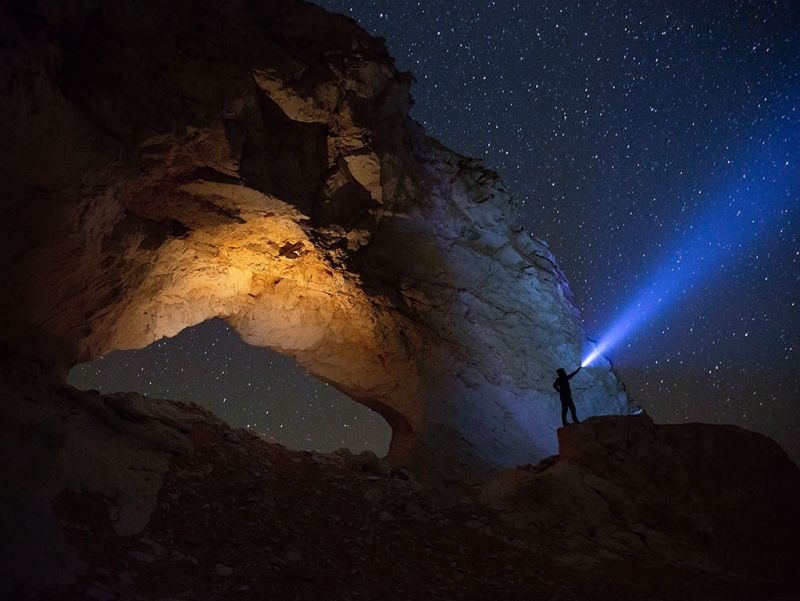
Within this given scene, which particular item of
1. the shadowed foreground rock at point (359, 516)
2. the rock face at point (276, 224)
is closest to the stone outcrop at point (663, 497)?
the shadowed foreground rock at point (359, 516)

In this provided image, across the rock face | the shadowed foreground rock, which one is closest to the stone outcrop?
the shadowed foreground rock

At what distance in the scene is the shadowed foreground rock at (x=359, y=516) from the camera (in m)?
4.36

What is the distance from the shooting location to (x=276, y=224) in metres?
9.74

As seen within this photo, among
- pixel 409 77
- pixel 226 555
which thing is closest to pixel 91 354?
pixel 226 555

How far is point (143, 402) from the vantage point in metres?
7.56

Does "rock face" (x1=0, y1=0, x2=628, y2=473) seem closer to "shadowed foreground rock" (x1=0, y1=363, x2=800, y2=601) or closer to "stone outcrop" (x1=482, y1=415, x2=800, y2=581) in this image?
"shadowed foreground rock" (x1=0, y1=363, x2=800, y2=601)

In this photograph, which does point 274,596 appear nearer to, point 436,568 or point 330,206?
point 436,568

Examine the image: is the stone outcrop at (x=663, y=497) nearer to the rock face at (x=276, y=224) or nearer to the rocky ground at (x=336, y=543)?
the rocky ground at (x=336, y=543)

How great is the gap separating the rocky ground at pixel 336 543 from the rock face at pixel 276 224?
246 centimetres

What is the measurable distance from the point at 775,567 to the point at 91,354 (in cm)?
1011

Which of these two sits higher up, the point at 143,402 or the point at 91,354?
the point at 91,354

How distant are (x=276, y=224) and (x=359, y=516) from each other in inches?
230

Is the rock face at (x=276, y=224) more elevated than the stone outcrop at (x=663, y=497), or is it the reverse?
the rock face at (x=276, y=224)

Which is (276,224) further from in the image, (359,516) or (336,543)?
(336,543)
